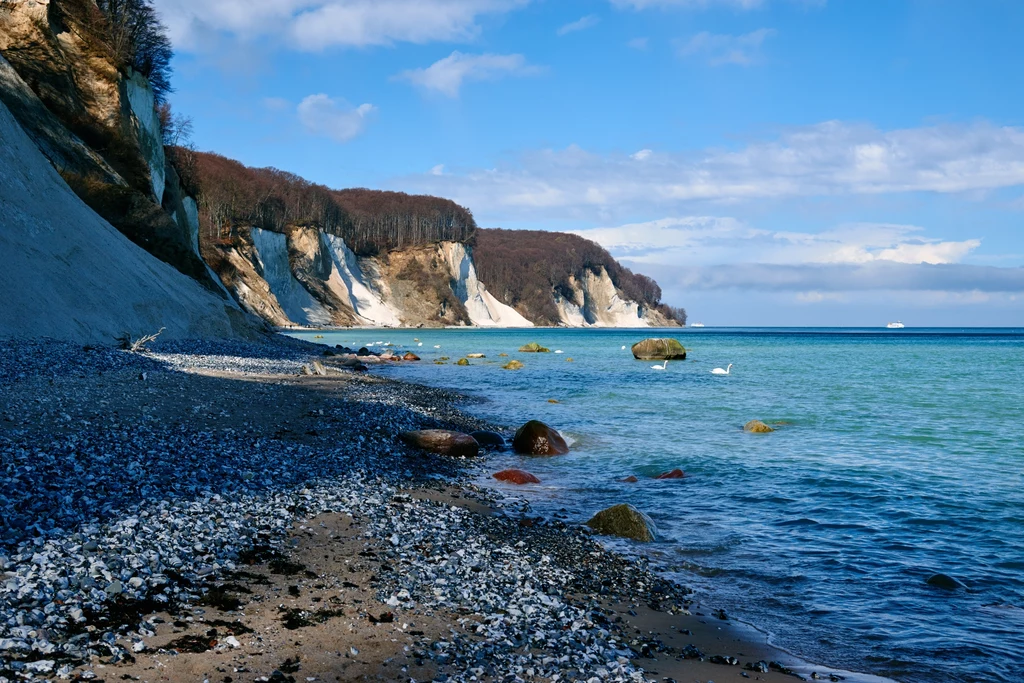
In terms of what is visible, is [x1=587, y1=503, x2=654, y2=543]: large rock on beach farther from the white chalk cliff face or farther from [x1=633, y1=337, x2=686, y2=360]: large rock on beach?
the white chalk cliff face

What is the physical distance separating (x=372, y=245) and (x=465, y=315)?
2388cm

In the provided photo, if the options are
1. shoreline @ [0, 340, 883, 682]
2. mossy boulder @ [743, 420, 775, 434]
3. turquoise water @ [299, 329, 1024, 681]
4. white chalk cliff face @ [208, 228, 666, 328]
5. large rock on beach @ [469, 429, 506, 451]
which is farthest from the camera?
white chalk cliff face @ [208, 228, 666, 328]

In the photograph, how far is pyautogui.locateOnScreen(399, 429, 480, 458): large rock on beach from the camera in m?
16.0

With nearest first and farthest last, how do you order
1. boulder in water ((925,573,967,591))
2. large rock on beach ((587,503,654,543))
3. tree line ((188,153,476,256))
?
boulder in water ((925,573,967,591)) < large rock on beach ((587,503,654,543)) < tree line ((188,153,476,256))

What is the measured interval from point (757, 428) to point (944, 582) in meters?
12.7

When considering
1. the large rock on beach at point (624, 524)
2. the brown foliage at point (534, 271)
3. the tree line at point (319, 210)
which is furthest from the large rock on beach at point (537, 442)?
the brown foliage at point (534, 271)

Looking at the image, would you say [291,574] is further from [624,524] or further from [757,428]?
[757,428]

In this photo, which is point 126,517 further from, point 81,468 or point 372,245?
point 372,245

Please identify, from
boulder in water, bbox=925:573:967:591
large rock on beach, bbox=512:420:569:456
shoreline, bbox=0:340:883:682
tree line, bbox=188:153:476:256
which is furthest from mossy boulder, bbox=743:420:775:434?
tree line, bbox=188:153:476:256

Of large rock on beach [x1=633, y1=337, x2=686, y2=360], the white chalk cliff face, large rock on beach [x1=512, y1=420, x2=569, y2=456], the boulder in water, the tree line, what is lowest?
the boulder in water

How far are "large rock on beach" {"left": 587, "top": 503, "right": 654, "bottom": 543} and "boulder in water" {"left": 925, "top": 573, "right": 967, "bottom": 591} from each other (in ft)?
12.3

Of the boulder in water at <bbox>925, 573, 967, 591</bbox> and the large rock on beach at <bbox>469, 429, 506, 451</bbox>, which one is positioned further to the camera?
the large rock on beach at <bbox>469, 429, 506, 451</bbox>

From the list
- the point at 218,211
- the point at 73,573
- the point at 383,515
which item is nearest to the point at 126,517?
the point at 73,573

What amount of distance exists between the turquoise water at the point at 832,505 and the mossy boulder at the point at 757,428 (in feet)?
1.52
